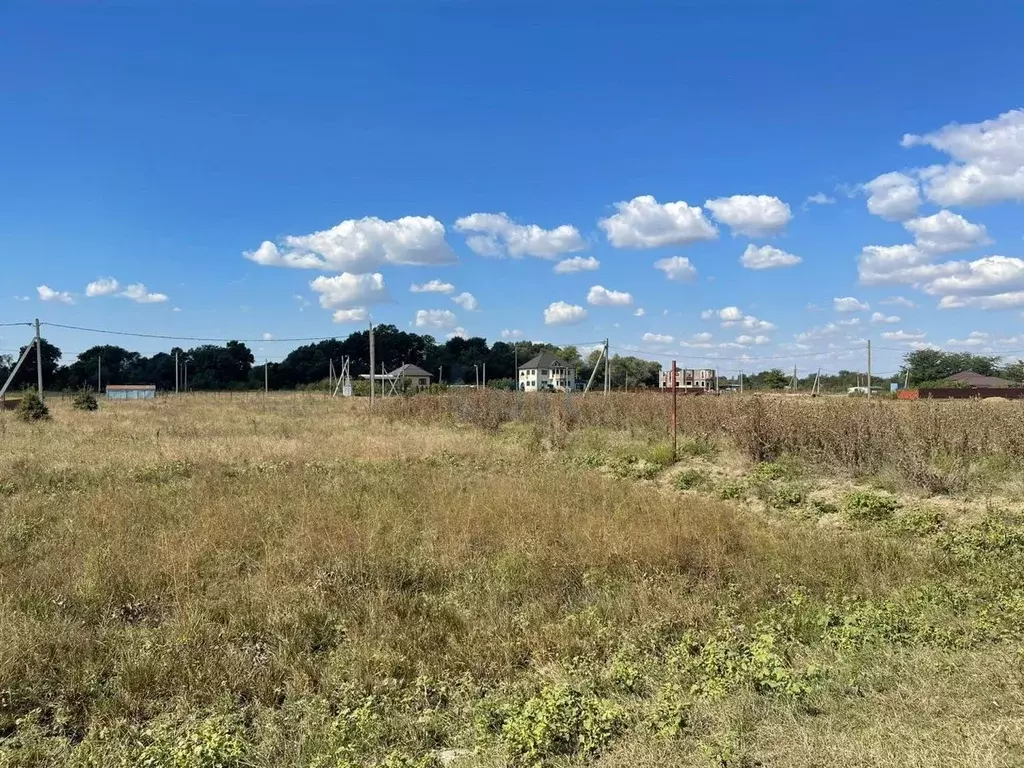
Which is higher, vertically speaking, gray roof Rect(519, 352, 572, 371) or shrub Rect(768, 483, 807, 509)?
gray roof Rect(519, 352, 572, 371)

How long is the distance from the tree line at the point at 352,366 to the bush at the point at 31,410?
132ft

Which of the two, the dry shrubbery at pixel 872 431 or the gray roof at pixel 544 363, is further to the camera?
the gray roof at pixel 544 363

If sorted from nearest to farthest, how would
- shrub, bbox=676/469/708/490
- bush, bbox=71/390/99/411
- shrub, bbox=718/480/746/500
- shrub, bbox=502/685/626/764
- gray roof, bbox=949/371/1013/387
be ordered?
shrub, bbox=502/685/626/764
shrub, bbox=718/480/746/500
shrub, bbox=676/469/708/490
bush, bbox=71/390/99/411
gray roof, bbox=949/371/1013/387

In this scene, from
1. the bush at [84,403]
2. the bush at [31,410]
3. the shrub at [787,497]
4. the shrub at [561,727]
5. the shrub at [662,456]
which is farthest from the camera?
the bush at [84,403]

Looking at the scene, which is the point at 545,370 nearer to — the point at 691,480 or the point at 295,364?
the point at 295,364

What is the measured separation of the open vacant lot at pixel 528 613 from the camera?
2986 mm

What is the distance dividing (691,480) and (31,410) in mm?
23481

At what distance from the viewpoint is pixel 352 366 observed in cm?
9381

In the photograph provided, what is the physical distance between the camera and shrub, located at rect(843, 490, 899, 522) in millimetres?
7707

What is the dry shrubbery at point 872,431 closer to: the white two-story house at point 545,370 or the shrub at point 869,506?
the shrub at point 869,506

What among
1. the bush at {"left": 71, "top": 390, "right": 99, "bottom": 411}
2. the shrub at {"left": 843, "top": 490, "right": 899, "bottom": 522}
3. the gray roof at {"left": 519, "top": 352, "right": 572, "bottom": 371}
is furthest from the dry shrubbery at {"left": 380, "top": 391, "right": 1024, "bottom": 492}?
the gray roof at {"left": 519, "top": 352, "right": 572, "bottom": 371}

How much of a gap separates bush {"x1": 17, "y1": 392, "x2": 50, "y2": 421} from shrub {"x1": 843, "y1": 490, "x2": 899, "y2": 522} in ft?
82.6

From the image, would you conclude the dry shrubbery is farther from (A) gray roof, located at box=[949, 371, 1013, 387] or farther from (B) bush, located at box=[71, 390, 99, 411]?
(A) gray roof, located at box=[949, 371, 1013, 387]

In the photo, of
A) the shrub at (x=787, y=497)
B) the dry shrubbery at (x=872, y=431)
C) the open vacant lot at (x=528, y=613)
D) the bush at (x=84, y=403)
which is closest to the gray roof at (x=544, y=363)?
the bush at (x=84, y=403)
